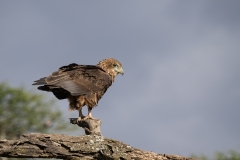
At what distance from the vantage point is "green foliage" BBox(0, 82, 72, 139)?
30141 millimetres

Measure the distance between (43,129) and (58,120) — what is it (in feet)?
3.51

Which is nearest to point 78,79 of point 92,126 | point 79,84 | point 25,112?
point 79,84

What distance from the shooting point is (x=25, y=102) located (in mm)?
31297

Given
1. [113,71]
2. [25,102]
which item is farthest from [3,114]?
[113,71]

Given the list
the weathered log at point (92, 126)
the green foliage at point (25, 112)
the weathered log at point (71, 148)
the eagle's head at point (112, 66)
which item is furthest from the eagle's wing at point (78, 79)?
the green foliage at point (25, 112)

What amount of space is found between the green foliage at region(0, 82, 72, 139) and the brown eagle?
68.2 feet

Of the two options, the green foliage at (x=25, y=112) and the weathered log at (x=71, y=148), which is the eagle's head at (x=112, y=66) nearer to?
the weathered log at (x=71, y=148)

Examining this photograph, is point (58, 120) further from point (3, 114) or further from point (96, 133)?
point (96, 133)

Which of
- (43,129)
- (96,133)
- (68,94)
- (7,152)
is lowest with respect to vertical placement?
(7,152)

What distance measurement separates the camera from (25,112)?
101ft

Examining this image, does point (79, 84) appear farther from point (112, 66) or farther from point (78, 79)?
point (112, 66)

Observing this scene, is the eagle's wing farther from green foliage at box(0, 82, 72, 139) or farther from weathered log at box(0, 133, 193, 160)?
green foliage at box(0, 82, 72, 139)

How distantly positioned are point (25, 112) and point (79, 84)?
22.7 meters

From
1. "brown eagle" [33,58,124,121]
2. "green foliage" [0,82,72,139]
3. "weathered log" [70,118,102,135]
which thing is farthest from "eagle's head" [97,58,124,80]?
"green foliage" [0,82,72,139]
